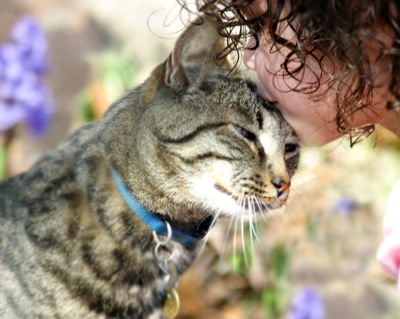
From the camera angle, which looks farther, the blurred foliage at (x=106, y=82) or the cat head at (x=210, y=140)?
the blurred foliage at (x=106, y=82)

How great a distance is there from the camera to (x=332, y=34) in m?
1.43

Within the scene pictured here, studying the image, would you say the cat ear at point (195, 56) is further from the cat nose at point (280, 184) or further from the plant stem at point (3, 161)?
the plant stem at point (3, 161)

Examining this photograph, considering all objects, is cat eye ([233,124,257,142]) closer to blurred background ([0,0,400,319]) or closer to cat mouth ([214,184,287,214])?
cat mouth ([214,184,287,214])

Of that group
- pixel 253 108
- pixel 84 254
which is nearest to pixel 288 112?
pixel 253 108

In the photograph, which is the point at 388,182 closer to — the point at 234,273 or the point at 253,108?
the point at 234,273

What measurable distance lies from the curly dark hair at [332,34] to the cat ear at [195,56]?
103 mm

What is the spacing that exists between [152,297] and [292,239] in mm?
1365

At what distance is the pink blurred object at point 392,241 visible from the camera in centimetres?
178

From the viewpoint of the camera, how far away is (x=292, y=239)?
10.6 ft

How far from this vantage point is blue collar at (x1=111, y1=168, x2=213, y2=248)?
75.7 inches

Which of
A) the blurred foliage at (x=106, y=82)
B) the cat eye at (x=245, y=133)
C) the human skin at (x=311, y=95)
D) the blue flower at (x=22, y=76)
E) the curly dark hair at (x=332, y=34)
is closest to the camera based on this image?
the curly dark hair at (x=332, y=34)

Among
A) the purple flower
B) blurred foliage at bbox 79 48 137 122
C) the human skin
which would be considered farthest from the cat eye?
blurred foliage at bbox 79 48 137 122

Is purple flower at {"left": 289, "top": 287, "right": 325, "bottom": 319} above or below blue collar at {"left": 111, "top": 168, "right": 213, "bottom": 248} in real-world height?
below

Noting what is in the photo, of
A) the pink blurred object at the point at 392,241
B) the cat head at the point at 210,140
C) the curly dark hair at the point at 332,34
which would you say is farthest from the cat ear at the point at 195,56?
the pink blurred object at the point at 392,241
